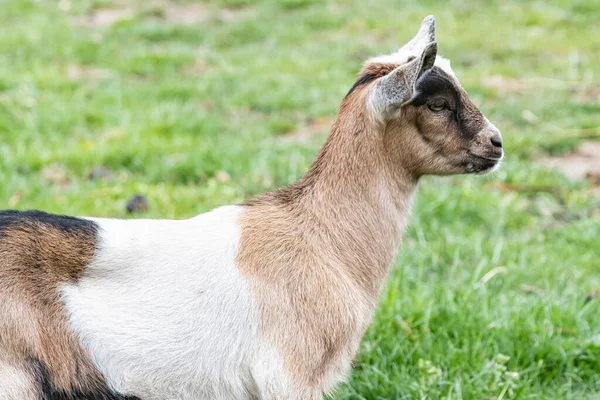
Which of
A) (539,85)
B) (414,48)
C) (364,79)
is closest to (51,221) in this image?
(364,79)

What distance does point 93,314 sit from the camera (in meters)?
3.02

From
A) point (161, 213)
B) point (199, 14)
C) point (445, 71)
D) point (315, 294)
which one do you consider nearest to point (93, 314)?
point (315, 294)

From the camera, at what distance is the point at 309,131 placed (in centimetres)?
788

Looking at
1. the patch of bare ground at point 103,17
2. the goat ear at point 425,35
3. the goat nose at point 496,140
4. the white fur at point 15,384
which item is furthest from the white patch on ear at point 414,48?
the patch of bare ground at point 103,17

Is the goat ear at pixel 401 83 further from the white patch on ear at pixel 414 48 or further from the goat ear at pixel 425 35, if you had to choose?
the goat ear at pixel 425 35

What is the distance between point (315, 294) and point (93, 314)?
30.4 inches

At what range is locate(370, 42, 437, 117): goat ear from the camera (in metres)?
3.22

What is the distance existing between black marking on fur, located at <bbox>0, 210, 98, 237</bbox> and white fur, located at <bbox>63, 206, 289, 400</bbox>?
2.3 inches

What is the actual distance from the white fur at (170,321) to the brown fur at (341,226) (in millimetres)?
99

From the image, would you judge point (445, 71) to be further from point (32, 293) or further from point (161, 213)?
point (161, 213)

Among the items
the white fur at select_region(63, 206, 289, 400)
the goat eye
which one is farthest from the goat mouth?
the white fur at select_region(63, 206, 289, 400)

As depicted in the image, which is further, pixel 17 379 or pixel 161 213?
pixel 161 213

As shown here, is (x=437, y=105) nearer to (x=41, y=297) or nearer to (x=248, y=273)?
(x=248, y=273)

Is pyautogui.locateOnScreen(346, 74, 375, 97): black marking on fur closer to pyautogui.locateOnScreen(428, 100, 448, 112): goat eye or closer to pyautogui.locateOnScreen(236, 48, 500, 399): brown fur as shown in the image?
pyautogui.locateOnScreen(236, 48, 500, 399): brown fur
